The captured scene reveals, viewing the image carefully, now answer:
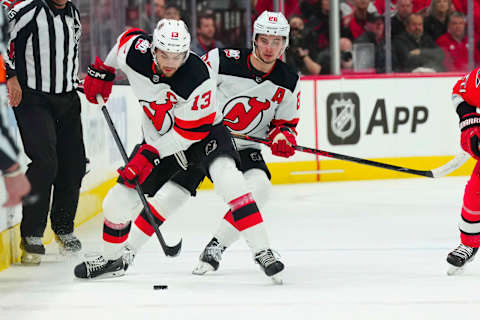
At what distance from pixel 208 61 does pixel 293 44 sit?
3917 millimetres

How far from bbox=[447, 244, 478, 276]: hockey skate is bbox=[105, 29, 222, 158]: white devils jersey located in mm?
1017

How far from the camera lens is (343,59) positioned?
7395 mm

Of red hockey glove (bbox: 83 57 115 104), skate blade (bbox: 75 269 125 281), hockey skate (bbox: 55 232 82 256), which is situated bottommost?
hockey skate (bbox: 55 232 82 256)

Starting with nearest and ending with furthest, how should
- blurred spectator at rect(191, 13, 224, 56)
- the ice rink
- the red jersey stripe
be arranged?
1. the ice rink
2. the red jersey stripe
3. blurred spectator at rect(191, 13, 224, 56)

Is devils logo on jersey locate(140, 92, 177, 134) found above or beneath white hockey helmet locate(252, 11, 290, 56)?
beneath

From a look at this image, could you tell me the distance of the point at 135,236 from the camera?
3.41 metres

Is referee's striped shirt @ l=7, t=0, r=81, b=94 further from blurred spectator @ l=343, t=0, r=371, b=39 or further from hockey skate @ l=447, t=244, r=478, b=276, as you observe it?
blurred spectator @ l=343, t=0, r=371, b=39

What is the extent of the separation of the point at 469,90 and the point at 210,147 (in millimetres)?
965

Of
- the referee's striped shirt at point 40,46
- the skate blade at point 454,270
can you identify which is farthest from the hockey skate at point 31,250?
Answer: the skate blade at point 454,270

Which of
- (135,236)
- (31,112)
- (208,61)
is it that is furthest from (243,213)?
(31,112)

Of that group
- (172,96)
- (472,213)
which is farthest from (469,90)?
(172,96)

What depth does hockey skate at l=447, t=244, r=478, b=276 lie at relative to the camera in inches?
132

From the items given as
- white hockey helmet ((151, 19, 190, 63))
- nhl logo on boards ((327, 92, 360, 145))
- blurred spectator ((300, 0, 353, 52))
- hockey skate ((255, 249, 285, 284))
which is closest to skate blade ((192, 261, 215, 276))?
hockey skate ((255, 249, 285, 284))

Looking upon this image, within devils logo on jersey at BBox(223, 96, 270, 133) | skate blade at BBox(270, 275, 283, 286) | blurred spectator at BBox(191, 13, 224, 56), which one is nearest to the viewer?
skate blade at BBox(270, 275, 283, 286)
